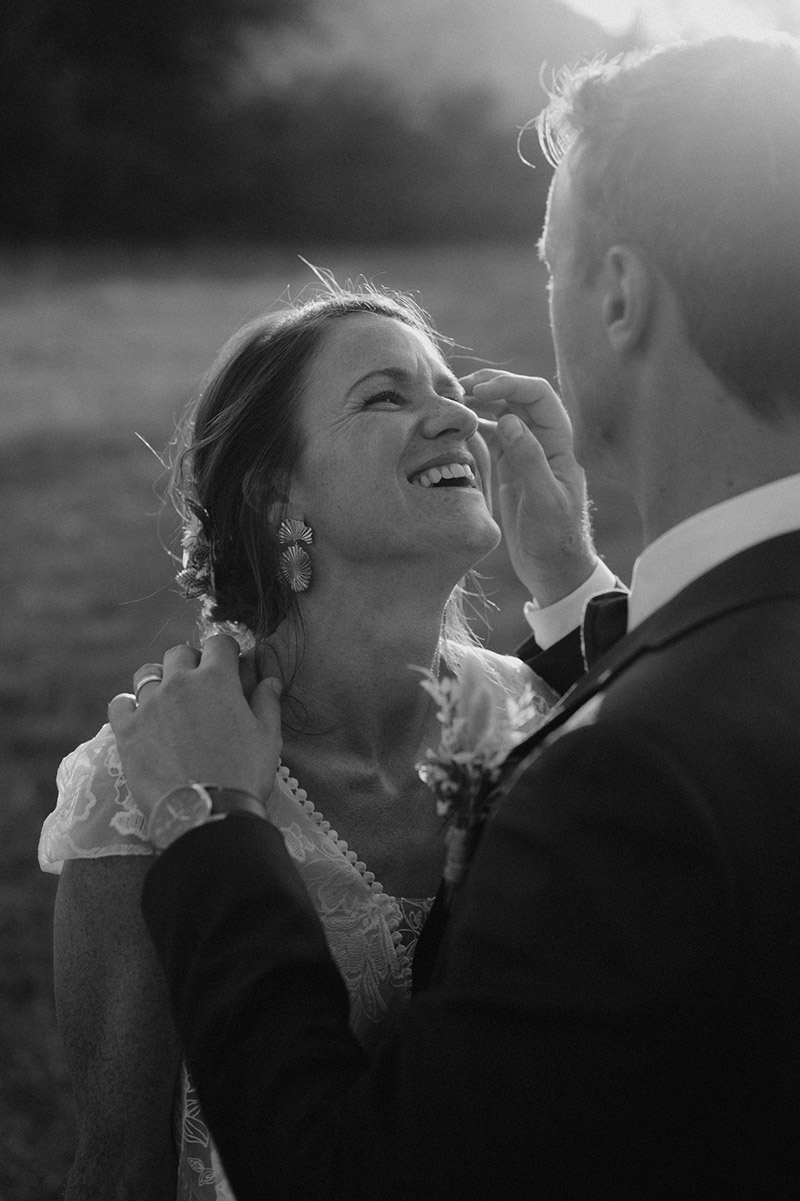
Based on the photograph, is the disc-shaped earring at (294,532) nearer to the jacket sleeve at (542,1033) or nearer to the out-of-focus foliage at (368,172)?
the jacket sleeve at (542,1033)

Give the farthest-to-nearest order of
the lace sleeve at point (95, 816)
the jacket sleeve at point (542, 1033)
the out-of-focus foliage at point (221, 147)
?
the out-of-focus foliage at point (221, 147) → the lace sleeve at point (95, 816) → the jacket sleeve at point (542, 1033)

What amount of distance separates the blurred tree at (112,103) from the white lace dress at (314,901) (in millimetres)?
14936

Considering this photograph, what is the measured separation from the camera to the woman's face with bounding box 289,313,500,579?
117 inches

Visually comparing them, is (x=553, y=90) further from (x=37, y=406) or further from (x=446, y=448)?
(x=37, y=406)

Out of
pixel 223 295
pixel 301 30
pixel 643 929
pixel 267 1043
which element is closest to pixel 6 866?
pixel 267 1043

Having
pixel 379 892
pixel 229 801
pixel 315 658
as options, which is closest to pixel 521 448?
pixel 315 658

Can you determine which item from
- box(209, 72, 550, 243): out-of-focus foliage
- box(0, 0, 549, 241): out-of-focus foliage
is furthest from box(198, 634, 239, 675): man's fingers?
box(209, 72, 550, 243): out-of-focus foliage

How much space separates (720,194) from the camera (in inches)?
69.4

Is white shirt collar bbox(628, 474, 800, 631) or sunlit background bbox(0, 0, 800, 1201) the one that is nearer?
→ white shirt collar bbox(628, 474, 800, 631)

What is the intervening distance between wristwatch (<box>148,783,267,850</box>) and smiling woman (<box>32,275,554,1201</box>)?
1.83 feet

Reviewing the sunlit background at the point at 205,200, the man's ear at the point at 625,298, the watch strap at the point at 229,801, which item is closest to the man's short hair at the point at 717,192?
the man's ear at the point at 625,298

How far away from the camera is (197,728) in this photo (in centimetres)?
235

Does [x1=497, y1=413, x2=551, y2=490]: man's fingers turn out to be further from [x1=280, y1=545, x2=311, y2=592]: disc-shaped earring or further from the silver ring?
the silver ring

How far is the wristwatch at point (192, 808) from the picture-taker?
202 centimetres
